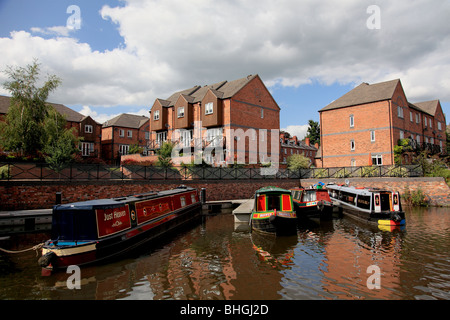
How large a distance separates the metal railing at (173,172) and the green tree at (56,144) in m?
0.97

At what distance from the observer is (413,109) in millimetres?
37531

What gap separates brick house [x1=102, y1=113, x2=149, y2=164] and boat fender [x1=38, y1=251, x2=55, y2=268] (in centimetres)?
3551

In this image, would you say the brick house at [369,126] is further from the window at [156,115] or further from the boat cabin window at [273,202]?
the window at [156,115]

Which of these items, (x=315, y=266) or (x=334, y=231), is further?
(x=334, y=231)

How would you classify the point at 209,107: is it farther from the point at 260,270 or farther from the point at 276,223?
the point at 260,270

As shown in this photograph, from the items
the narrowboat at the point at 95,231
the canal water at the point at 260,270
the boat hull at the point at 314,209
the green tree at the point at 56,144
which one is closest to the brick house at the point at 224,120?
the green tree at the point at 56,144

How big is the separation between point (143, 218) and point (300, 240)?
7.45 metres

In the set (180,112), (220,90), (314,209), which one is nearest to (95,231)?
(314,209)

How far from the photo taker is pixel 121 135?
148ft

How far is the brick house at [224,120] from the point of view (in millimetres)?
32812

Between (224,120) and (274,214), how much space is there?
20973 mm

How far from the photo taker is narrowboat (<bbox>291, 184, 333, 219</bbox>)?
18.3m
